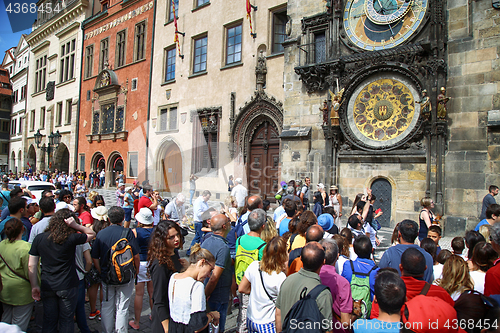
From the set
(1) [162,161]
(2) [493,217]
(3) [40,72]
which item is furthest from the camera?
(3) [40,72]

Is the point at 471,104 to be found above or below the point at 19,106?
below

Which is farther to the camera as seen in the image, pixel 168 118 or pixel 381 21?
pixel 168 118

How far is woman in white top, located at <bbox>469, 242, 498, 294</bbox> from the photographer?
10.0 feet

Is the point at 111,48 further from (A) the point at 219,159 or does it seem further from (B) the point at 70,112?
(A) the point at 219,159

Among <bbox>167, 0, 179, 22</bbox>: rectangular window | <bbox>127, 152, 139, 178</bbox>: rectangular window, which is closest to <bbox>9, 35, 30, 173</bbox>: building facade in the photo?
<bbox>127, 152, 139, 178</bbox>: rectangular window

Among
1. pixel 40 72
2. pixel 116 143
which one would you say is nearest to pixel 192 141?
pixel 116 143

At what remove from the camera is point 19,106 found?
40.7 metres

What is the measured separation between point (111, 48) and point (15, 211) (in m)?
24.4

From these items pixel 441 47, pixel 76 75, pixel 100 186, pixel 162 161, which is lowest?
pixel 100 186

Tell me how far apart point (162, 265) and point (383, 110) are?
9.32 metres

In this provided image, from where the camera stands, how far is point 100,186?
25.5 meters

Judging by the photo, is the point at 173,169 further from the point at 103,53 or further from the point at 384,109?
the point at 384,109

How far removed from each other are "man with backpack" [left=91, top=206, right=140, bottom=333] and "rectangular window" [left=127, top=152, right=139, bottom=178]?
19637mm

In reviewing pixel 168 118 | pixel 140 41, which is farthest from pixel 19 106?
pixel 168 118
